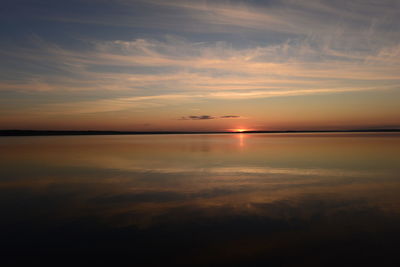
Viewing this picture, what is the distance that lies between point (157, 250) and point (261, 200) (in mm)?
4389

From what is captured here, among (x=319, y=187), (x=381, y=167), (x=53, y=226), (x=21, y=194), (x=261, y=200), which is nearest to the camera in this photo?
(x=53, y=226)

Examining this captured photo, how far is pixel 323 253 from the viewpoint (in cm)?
521

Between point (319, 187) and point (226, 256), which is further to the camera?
point (319, 187)

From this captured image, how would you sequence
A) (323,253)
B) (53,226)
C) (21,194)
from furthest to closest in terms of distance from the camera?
(21,194), (53,226), (323,253)

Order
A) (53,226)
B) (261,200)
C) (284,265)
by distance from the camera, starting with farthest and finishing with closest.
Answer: (261,200) → (53,226) → (284,265)

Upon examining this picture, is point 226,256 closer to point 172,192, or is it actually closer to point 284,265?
point 284,265

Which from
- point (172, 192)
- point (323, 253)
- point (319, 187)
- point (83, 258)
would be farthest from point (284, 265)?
point (319, 187)

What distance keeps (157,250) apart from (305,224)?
340cm

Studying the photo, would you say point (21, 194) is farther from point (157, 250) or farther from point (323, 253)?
point (323, 253)

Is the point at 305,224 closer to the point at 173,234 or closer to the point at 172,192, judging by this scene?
the point at 173,234

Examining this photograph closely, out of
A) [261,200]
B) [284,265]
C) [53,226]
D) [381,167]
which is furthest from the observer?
[381,167]

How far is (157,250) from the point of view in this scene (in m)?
5.37

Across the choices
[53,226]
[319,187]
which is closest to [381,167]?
[319,187]

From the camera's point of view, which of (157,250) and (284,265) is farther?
(157,250)
